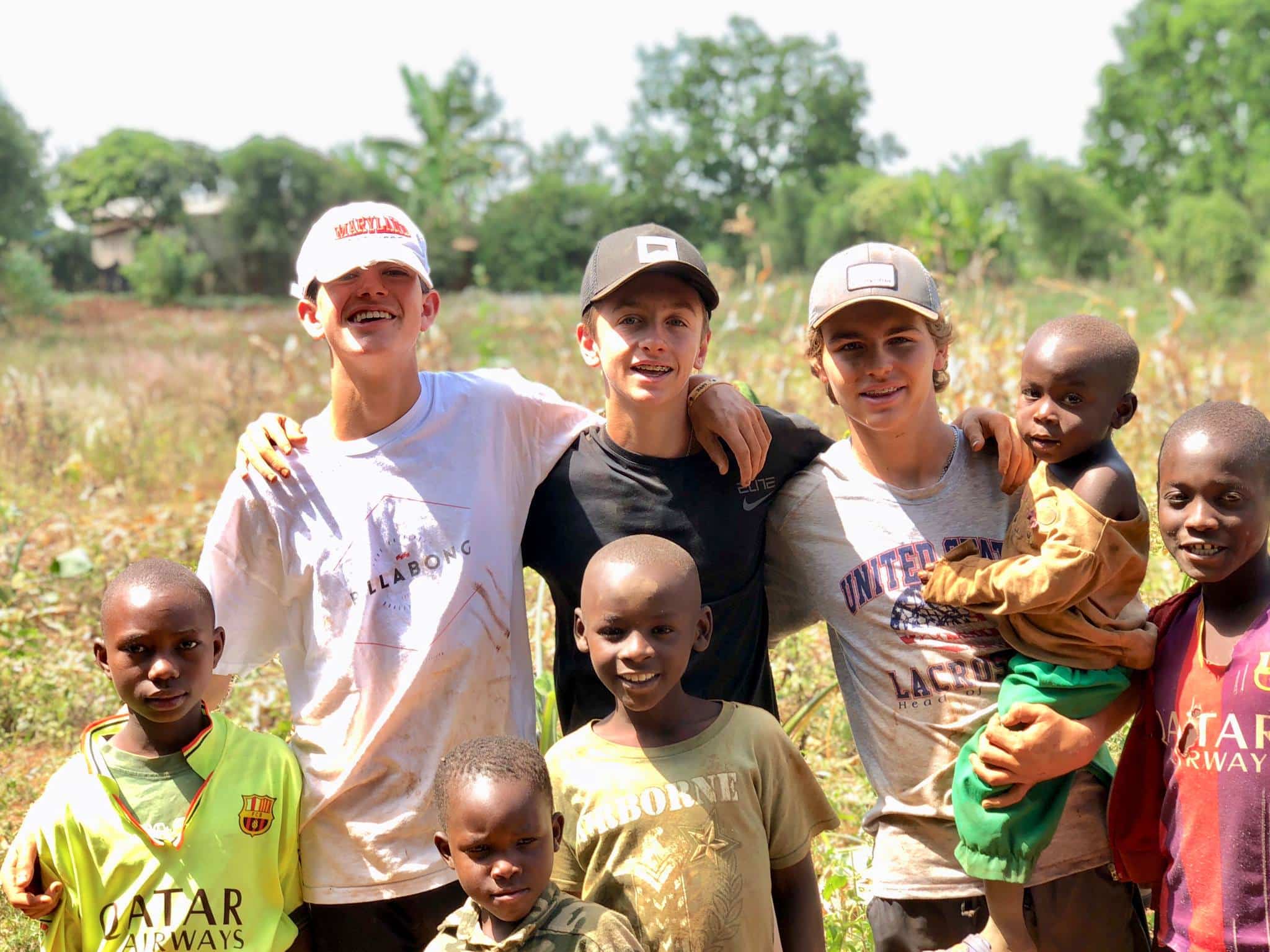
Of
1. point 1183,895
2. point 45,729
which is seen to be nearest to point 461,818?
point 1183,895

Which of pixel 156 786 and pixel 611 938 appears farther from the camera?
pixel 156 786

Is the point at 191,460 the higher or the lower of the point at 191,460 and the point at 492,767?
the higher

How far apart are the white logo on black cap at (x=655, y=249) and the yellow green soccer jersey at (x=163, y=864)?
1388 millimetres

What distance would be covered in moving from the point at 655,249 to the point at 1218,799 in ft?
5.25

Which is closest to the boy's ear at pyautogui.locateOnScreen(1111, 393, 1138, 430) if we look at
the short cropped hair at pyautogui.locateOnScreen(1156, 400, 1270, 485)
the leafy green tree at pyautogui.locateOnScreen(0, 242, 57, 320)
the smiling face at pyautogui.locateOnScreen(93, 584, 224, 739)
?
the short cropped hair at pyautogui.locateOnScreen(1156, 400, 1270, 485)

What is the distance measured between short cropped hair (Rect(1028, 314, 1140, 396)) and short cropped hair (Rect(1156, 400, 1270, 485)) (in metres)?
0.22

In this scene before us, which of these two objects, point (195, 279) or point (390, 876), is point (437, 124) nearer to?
point (195, 279)

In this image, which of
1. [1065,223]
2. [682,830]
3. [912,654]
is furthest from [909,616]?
[1065,223]

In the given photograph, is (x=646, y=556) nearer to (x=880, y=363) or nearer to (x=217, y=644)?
(x=880, y=363)

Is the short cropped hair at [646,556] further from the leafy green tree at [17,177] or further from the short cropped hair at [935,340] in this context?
the leafy green tree at [17,177]

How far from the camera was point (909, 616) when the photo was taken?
2.49 meters

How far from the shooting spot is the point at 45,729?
4727 mm

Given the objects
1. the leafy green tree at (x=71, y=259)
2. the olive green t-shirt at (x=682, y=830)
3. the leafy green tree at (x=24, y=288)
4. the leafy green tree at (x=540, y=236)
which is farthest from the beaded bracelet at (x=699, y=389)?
the leafy green tree at (x=71, y=259)

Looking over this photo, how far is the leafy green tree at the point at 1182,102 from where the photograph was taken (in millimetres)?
44656
